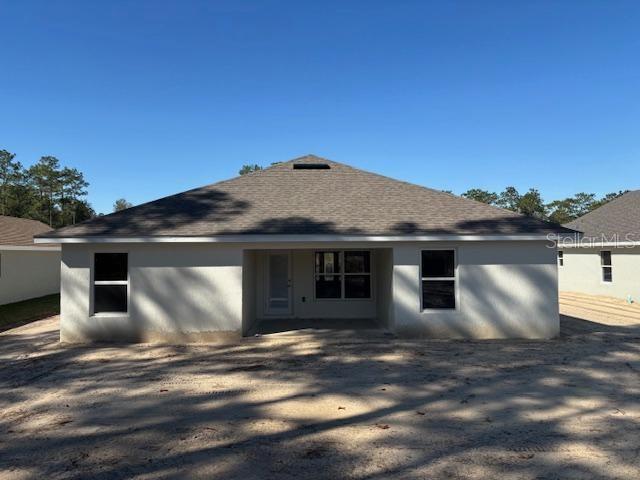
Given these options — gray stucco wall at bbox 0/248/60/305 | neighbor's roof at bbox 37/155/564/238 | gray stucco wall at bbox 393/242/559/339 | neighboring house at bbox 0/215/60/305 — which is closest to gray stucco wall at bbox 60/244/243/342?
neighbor's roof at bbox 37/155/564/238

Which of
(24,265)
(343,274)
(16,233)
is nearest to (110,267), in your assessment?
(343,274)

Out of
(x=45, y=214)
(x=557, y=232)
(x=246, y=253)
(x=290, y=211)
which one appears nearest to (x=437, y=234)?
(x=557, y=232)

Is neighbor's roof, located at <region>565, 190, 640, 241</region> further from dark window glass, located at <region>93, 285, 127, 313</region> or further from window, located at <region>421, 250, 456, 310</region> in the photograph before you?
dark window glass, located at <region>93, 285, 127, 313</region>

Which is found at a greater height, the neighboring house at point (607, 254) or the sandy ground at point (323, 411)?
the neighboring house at point (607, 254)

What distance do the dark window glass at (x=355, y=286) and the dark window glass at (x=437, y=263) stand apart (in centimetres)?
312

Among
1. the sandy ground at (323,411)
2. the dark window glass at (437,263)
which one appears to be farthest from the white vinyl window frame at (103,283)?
the dark window glass at (437,263)

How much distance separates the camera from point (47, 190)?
58812 mm

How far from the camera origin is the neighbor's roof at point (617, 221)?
18.2m

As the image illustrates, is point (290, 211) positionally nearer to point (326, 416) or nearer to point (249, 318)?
point (249, 318)

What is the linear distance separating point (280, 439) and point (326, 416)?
0.87 metres

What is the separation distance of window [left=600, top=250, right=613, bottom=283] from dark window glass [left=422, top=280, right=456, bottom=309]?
12.9 meters

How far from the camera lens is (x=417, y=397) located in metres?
6.16

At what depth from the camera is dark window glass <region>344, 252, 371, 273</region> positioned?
521 inches

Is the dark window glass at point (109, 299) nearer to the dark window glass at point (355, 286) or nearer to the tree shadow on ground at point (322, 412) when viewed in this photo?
the tree shadow on ground at point (322, 412)
